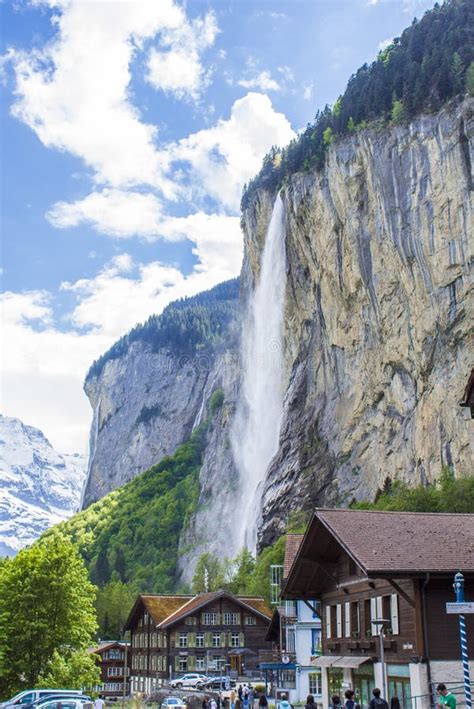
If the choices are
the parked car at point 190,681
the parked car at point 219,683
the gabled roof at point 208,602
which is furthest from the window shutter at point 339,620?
the gabled roof at point 208,602

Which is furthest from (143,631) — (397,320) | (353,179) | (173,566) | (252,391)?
(173,566)

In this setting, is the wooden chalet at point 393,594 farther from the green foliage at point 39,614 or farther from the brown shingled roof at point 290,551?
the green foliage at point 39,614

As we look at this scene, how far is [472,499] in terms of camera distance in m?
55.8

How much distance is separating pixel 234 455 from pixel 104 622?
133ft

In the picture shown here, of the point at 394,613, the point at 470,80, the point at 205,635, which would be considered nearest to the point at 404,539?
the point at 394,613

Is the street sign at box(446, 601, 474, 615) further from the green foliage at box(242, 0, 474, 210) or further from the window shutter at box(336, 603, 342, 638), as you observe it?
the green foliage at box(242, 0, 474, 210)

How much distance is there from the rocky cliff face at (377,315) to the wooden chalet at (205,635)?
18.0 m

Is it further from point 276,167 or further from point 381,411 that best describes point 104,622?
point 276,167

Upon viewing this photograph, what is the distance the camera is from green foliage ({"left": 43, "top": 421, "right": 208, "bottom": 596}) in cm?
14400

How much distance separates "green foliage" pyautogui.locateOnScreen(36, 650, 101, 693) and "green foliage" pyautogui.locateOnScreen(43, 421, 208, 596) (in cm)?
9296

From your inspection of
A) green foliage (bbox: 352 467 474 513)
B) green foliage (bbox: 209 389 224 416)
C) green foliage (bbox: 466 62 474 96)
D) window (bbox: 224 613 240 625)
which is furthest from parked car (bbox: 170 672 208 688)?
green foliage (bbox: 209 389 224 416)

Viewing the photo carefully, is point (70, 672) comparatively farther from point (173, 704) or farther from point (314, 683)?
point (314, 683)

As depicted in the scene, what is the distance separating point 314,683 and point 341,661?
1757 centimetres

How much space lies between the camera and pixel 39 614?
41.5 metres
